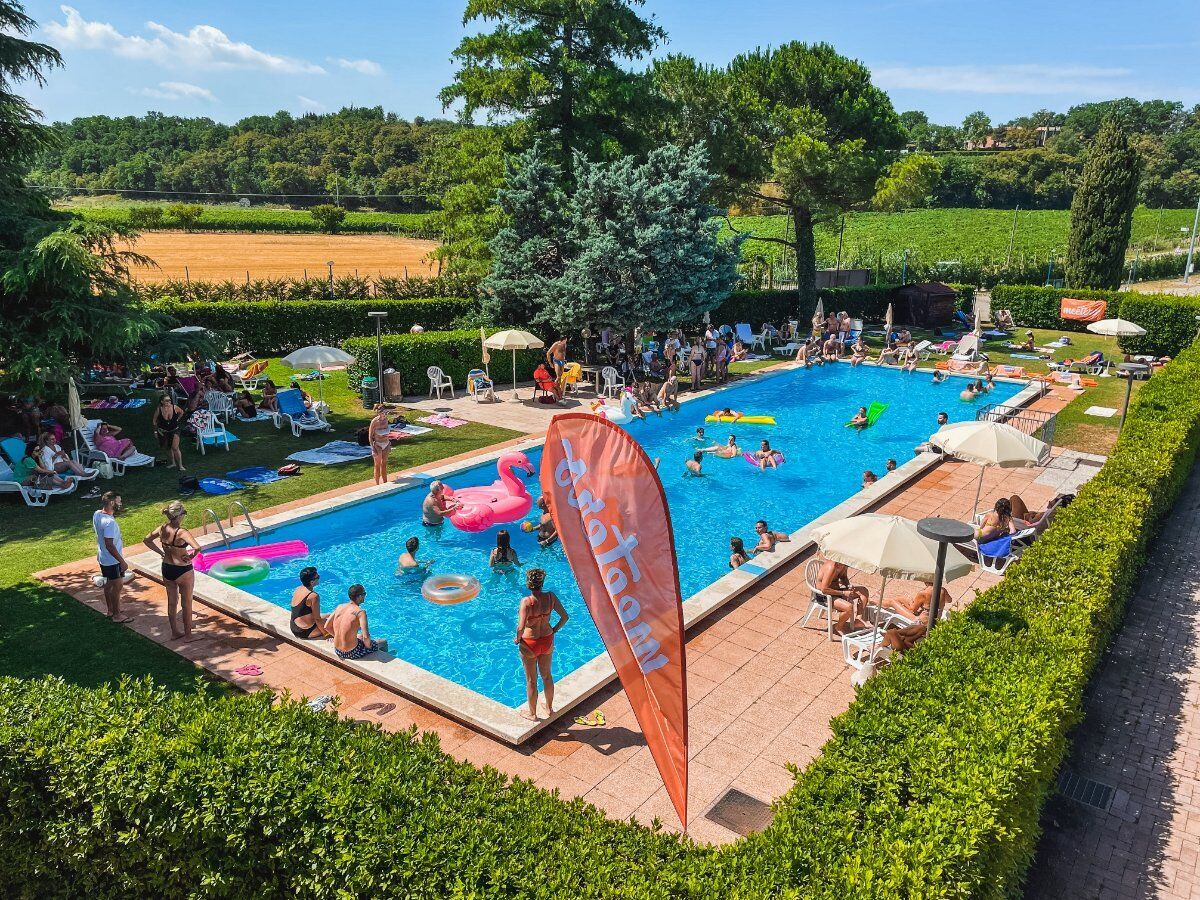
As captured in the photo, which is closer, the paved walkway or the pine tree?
the paved walkway

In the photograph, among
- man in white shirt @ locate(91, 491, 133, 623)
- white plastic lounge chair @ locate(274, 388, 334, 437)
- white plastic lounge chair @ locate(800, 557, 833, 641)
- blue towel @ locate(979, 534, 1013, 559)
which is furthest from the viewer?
white plastic lounge chair @ locate(274, 388, 334, 437)

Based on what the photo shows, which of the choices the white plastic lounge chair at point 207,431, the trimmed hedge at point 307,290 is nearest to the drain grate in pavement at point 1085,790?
the white plastic lounge chair at point 207,431

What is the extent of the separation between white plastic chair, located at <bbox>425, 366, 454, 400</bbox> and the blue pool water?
18.7ft

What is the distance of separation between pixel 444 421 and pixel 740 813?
14.7 m

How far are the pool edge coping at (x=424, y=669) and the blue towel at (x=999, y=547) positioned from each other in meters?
2.49

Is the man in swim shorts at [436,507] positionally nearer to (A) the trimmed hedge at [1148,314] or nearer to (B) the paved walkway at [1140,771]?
(B) the paved walkway at [1140,771]

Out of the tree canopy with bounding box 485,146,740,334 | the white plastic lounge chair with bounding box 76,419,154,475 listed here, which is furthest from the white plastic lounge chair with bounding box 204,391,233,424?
the tree canopy with bounding box 485,146,740,334

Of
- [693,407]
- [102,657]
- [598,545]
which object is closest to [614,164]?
[693,407]

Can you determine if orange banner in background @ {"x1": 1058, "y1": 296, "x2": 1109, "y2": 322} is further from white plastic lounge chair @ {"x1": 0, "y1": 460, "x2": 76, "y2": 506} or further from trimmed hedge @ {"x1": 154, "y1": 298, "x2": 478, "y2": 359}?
white plastic lounge chair @ {"x1": 0, "y1": 460, "x2": 76, "y2": 506}

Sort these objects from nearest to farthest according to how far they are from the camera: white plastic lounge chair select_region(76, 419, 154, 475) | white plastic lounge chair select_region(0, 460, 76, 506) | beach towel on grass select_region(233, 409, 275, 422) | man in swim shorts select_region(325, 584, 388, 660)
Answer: man in swim shorts select_region(325, 584, 388, 660)
white plastic lounge chair select_region(0, 460, 76, 506)
white plastic lounge chair select_region(76, 419, 154, 475)
beach towel on grass select_region(233, 409, 275, 422)

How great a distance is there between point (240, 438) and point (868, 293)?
2974cm

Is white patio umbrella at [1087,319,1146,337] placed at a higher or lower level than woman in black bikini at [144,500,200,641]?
higher

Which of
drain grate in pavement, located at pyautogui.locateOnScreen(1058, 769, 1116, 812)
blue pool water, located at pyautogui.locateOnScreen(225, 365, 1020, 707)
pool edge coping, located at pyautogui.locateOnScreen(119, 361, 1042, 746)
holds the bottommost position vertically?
blue pool water, located at pyautogui.locateOnScreen(225, 365, 1020, 707)

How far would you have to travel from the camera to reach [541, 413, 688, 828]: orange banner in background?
14.5ft
